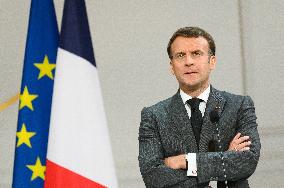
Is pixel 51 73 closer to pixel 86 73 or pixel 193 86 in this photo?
pixel 86 73

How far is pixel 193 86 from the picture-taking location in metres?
2.26

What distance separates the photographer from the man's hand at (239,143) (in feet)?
7.25

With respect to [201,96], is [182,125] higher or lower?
lower

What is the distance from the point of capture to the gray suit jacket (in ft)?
7.11

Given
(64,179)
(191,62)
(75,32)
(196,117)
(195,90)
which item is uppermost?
(75,32)

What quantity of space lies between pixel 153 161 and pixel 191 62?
44 centimetres

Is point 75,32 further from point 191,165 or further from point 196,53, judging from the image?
point 191,165

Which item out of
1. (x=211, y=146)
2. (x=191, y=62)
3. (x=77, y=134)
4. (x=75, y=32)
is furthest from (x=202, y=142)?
(x=75, y=32)

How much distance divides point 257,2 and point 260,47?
0.31 metres

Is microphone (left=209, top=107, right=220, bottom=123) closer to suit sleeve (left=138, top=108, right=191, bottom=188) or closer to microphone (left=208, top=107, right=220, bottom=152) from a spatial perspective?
microphone (left=208, top=107, right=220, bottom=152)

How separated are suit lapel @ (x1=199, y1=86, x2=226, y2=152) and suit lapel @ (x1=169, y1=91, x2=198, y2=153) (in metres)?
0.04

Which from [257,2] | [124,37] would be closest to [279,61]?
[257,2]

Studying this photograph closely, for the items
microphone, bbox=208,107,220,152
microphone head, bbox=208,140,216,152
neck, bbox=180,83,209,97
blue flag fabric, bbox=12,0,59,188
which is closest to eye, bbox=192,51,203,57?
neck, bbox=180,83,209,97

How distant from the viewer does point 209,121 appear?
2.24 meters
